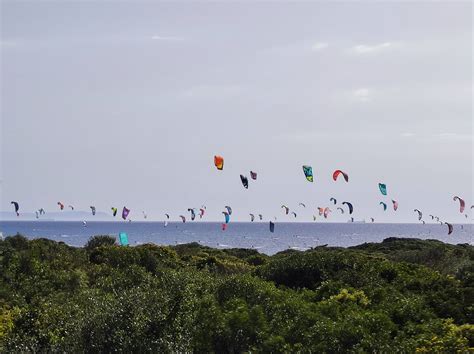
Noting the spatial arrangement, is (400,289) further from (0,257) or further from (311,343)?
(0,257)

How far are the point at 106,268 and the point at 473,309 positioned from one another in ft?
62.2

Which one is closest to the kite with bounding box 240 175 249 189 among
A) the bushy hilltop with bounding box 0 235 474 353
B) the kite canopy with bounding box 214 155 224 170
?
the kite canopy with bounding box 214 155 224 170

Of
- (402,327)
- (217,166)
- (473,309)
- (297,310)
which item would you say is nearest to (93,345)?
(297,310)

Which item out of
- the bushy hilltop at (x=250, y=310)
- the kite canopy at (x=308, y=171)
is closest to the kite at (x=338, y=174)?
the kite canopy at (x=308, y=171)

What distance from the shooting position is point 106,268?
3030 cm

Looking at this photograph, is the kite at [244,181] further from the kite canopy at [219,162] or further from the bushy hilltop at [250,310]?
the bushy hilltop at [250,310]

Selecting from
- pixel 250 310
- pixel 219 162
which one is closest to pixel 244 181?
pixel 219 162

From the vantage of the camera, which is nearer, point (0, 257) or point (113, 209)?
point (0, 257)

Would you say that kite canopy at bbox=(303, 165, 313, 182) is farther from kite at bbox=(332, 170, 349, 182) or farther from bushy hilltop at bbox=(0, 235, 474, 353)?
bushy hilltop at bbox=(0, 235, 474, 353)

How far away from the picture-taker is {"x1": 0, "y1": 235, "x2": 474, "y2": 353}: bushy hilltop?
48.1 ft

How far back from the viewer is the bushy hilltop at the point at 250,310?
14656 mm

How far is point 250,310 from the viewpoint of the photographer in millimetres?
16562

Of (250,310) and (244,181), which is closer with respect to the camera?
(250,310)

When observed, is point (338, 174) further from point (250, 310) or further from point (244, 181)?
point (250, 310)
